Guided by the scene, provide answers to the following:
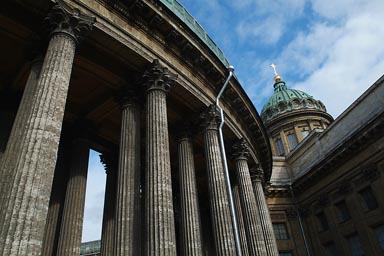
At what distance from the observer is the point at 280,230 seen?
3303cm

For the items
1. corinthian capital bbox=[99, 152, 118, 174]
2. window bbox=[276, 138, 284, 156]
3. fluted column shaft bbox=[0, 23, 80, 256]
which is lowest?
fluted column shaft bbox=[0, 23, 80, 256]

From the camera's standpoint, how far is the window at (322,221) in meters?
31.0

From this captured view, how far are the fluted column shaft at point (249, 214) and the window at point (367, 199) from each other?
43.2 feet

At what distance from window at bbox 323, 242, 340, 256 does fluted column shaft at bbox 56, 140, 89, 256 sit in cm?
2464

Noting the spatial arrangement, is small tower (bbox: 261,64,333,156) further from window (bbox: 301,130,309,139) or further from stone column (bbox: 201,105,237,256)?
stone column (bbox: 201,105,237,256)

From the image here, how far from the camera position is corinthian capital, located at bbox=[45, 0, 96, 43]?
10.8 meters

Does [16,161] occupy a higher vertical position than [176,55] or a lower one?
lower

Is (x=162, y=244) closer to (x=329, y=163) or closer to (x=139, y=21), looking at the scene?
(x=139, y=21)

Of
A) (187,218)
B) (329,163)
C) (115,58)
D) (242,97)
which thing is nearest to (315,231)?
(329,163)

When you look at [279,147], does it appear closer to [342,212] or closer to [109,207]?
[342,212]

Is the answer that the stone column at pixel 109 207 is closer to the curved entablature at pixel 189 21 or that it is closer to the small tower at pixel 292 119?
the curved entablature at pixel 189 21

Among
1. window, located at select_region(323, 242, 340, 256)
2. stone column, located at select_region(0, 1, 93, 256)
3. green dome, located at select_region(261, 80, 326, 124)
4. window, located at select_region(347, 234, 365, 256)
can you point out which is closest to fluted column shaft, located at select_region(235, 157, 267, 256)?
stone column, located at select_region(0, 1, 93, 256)

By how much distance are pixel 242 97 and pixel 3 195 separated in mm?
15265

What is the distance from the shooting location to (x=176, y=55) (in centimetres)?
1566
